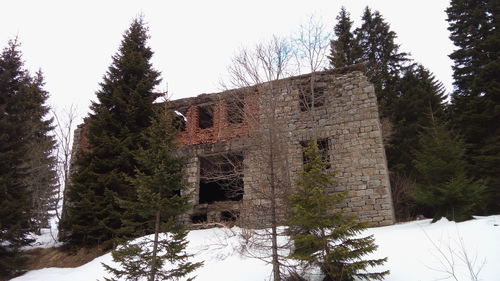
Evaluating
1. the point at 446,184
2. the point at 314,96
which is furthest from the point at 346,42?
the point at 446,184

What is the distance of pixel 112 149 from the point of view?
12.1 meters

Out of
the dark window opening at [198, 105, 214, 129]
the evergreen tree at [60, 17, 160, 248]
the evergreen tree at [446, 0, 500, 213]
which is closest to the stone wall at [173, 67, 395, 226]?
the dark window opening at [198, 105, 214, 129]

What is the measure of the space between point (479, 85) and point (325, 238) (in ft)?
43.2

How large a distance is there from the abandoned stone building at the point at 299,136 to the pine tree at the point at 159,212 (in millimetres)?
2019

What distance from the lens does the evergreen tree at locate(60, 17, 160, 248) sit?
1098 centimetres

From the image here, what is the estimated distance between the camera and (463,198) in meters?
8.73

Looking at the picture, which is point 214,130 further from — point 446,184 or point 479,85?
point 479,85

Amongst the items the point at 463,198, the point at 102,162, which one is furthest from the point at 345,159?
the point at 102,162

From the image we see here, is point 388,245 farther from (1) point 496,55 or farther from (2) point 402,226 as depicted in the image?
(1) point 496,55

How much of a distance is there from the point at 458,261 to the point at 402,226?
342 centimetres

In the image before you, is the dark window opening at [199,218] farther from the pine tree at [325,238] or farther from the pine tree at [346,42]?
the pine tree at [346,42]

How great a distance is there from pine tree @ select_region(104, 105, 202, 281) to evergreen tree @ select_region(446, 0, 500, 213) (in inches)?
443

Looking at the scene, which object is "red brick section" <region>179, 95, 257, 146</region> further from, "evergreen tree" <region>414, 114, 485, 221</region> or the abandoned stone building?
"evergreen tree" <region>414, 114, 485, 221</region>

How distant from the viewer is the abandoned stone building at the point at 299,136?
392 inches
